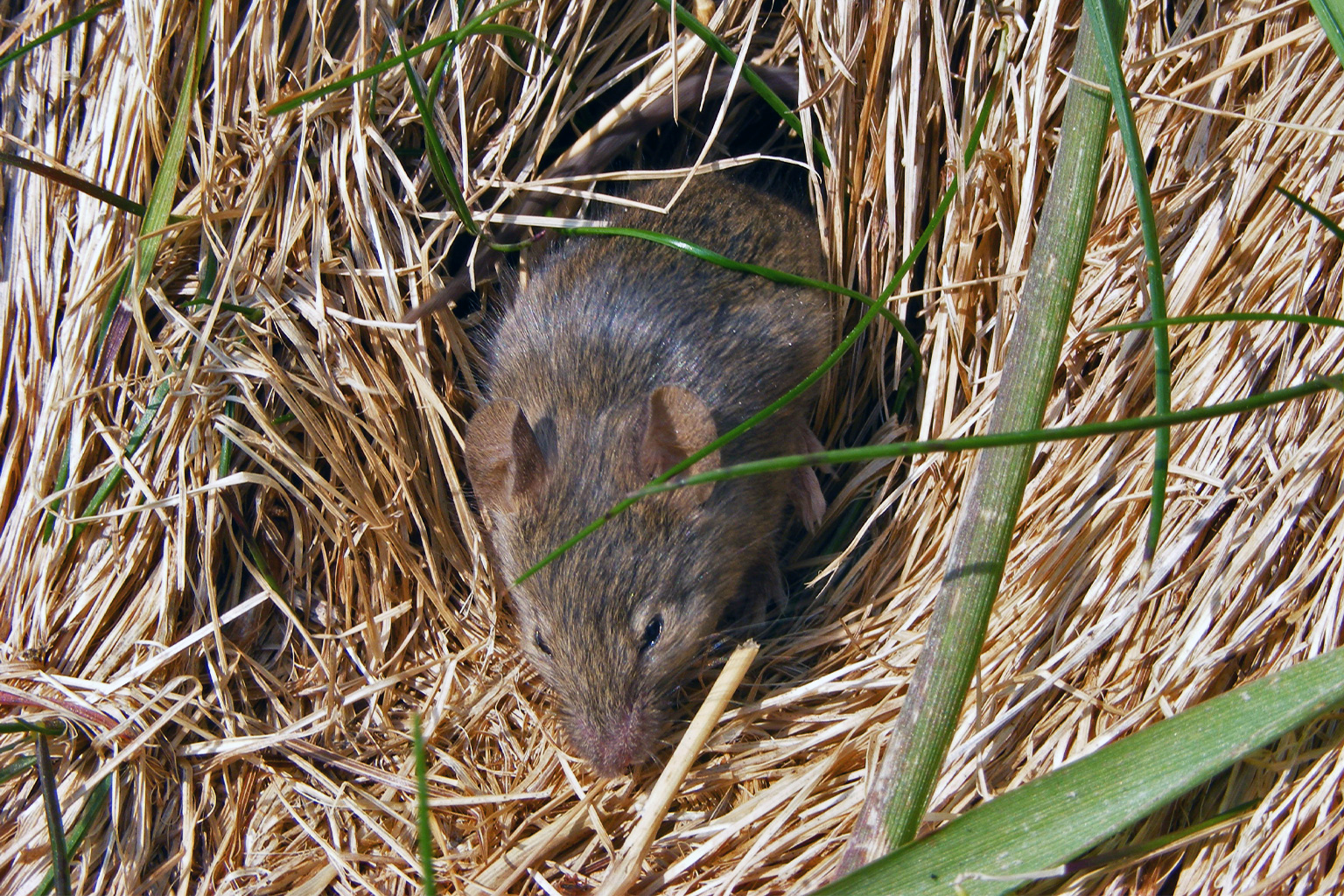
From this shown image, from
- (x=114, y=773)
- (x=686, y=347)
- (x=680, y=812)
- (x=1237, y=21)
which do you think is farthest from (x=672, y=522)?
(x=1237, y=21)

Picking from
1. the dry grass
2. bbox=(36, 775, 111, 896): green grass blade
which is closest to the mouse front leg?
the dry grass

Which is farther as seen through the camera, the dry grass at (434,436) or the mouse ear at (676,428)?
the mouse ear at (676,428)

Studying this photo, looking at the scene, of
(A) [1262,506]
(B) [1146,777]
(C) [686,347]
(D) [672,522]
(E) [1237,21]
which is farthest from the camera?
(C) [686,347]

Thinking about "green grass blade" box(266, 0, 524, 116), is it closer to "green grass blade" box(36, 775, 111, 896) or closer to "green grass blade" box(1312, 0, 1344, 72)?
"green grass blade" box(1312, 0, 1344, 72)

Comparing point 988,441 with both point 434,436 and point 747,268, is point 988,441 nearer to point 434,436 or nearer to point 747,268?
point 747,268

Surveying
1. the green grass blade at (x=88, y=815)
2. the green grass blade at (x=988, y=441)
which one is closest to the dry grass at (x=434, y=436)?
the green grass blade at (x=88, y=815)

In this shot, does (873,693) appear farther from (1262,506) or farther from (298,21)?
(298,21)

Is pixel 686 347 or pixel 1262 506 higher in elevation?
pixel 686 347

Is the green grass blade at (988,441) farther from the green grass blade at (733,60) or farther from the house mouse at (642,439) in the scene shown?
the green grass blade at (733,60)
